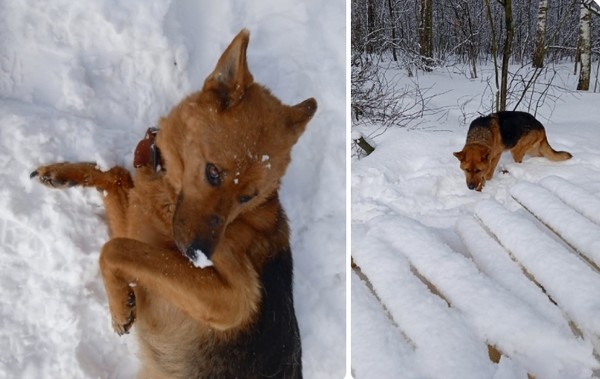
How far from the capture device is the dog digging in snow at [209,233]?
981mm

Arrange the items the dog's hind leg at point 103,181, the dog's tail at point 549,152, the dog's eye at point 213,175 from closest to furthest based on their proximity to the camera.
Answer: the dog's eye at point 213,175 < the dog's hind leg at point 103,181 < the dog's tail at point 549,152

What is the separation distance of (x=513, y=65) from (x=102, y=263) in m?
1.07

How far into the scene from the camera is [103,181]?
1170 mm

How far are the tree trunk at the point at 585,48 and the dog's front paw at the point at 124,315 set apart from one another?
112cm

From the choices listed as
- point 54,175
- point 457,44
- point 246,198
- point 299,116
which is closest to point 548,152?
point 457,44

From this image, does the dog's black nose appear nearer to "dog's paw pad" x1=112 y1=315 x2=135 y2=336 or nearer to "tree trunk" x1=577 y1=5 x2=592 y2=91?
"dog's paw pad" x1=112 y1=315 x2=135 y2=336

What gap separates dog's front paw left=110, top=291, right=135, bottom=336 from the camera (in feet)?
3.57

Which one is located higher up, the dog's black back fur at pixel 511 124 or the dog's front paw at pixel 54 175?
the dog's front paw at pixel 54 175

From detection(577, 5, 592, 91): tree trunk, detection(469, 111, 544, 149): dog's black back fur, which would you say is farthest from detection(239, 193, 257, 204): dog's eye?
detection(469, 111, 544, 149): dog's black back fur

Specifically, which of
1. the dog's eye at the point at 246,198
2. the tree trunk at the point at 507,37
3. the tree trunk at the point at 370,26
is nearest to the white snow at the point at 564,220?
the tree trunk at the point at 507,37

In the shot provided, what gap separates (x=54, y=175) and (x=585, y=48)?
1.18 m

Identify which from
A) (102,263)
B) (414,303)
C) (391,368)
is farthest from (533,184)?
(102,263)

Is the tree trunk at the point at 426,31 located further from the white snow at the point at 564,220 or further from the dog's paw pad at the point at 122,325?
the dog's paw pad at the point at 122,325

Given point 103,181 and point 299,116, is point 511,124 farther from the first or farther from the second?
point 103,181
